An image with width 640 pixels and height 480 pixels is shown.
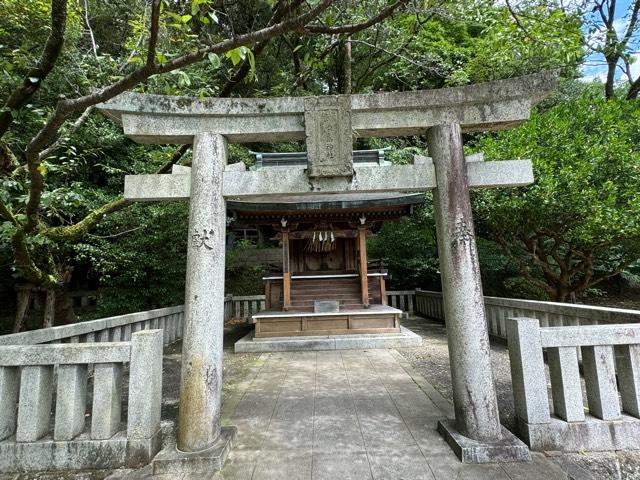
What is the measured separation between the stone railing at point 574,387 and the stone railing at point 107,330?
3802 millimetres

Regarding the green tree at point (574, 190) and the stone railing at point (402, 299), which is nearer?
the green tree at point (574, 190)

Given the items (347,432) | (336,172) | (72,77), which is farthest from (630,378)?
(72,77)

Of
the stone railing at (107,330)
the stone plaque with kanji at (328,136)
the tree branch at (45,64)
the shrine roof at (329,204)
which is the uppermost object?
the tree branch at (45,64)

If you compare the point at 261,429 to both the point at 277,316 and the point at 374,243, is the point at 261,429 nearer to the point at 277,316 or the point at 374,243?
the point at 277,316

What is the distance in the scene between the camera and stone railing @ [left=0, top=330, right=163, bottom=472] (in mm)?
2793

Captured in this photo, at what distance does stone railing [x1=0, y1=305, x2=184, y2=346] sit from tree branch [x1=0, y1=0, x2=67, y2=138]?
2.53m

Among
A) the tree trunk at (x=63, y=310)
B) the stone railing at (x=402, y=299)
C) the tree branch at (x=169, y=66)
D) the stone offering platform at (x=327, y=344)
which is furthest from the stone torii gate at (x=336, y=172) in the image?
the stone railing at (x=402, y=299)

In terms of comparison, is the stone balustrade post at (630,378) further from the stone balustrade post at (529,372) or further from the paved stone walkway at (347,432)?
the paved stone walkway at (347,432)

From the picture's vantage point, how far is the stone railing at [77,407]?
2793 mm

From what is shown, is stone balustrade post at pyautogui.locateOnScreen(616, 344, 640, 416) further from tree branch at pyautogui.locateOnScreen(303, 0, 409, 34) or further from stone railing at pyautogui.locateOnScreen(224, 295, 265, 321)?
stone railing at pyautogui.locateOnScreen(224, 295, 265, 321)

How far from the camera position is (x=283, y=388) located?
15.6ft

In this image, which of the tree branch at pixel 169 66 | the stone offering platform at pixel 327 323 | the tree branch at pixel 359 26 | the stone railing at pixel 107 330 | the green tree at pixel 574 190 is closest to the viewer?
the tree branch at pixel 169 66

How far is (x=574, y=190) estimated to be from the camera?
6.35 meters

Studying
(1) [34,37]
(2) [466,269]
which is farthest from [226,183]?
(1) [34,37]
